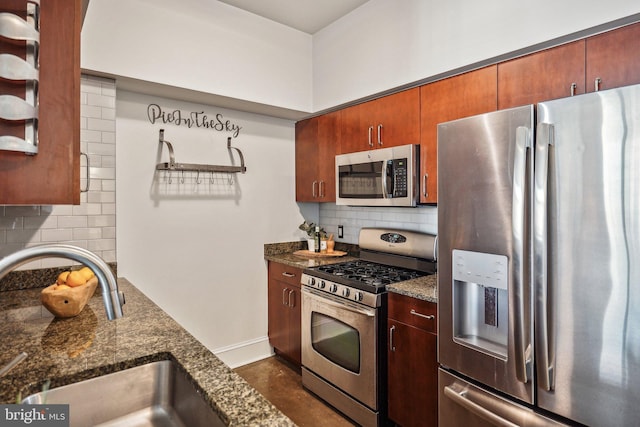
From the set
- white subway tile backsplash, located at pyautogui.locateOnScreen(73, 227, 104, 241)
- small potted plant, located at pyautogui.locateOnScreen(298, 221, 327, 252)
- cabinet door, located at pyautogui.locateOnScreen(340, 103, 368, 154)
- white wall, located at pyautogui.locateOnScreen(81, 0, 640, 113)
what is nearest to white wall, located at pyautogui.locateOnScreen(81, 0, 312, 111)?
white wall, located at pyautogui.locateOnScreen(81, 0, 640, 113)

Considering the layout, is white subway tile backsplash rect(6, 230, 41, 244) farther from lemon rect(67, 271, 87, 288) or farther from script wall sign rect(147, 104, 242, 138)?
script wall sign rect(147, 104, 242, 138)

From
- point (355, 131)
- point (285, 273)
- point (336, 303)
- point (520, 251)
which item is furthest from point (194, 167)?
point (520, 251)

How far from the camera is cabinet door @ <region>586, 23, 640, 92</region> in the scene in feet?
5.18

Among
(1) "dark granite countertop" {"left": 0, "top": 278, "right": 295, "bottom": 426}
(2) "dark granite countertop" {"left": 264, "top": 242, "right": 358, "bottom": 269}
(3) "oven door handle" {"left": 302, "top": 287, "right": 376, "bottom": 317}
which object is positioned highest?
(2) "dark granite countertop" {"left": 264, "top": 242, "right": 358, "bottom": 269}

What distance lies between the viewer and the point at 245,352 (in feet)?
11.0

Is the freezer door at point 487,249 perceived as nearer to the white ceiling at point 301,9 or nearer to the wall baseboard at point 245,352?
the white ceiling at point 301,9

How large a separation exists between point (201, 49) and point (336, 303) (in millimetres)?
2110

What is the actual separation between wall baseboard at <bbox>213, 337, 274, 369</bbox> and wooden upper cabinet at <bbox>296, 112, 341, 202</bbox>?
4.73 feet

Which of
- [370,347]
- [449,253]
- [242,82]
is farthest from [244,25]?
[370,347]

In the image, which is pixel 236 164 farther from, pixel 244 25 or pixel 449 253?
pixel 449 253

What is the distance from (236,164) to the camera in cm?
329

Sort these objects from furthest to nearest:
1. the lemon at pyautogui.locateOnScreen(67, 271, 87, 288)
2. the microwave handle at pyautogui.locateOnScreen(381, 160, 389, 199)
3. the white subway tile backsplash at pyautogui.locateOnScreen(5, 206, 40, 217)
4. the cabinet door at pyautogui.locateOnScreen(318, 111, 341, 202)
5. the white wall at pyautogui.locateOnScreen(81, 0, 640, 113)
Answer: the cabinet door at pyautogui.locateOnScreen(318, 111, 341, 202), the microwave handle at pyautogui.locateOnScreen(381, 160, 389, 199), the white subway tile backsplash at pyautogui.locateOnScreen(5, 206, 40, 217), the white wall at pyautogui.locateOnScreen(81, 0, 640, 113), the lemon at pyautogui.locateOnScreen(67, 271, 87, 288)

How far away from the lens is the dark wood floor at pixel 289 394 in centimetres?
246
